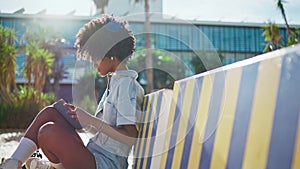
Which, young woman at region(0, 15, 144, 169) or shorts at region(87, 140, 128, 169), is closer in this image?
young woman at region(0, 15, 144, 169)

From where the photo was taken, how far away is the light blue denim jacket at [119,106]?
2.52m

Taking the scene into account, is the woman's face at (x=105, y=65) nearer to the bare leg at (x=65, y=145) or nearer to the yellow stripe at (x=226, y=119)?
the bare leg at (x=65, y=145)

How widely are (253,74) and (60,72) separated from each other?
34.3 meters

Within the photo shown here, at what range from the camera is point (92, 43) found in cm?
275

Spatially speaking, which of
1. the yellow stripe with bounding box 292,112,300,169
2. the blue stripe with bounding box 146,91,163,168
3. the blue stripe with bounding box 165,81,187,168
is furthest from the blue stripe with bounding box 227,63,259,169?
the blue stripe with bounding box 146,91,163,168

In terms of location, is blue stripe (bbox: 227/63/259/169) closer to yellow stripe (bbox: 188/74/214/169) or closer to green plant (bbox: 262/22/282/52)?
yellow stripe (bbox: 188/74/214/169)

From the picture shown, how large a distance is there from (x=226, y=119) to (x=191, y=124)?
1.53ft

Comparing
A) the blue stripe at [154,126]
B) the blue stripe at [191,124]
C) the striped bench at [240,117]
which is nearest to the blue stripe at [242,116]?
the striped bench at [240,117]

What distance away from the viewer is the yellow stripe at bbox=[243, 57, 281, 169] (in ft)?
5.07

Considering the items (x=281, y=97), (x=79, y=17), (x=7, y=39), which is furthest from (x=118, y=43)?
(x=79, y=17)

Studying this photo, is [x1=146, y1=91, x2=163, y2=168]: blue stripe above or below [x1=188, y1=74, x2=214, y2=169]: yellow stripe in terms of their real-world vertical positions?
below

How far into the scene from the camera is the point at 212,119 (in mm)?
2025

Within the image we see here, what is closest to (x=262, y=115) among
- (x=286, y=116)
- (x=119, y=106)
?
(x=286, y=116)

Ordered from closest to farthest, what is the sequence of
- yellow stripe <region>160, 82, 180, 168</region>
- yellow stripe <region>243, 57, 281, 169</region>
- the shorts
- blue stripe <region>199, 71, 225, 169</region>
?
yellow stripe <region>243, 57, 281, 169</region>
blue stripe <region>199, 71, 225, 169</region>
the shorts
yellow stripe <region>160, 82, 180, 168</region>
